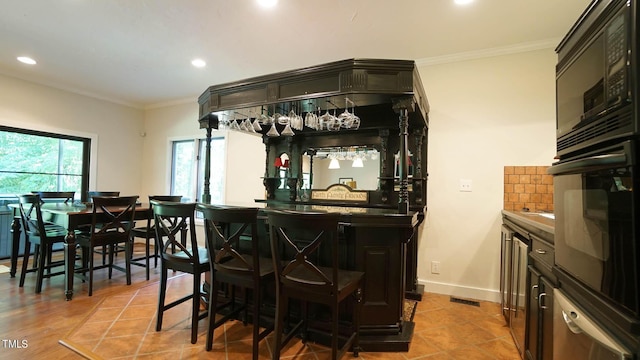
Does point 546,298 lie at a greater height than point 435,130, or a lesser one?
lesser

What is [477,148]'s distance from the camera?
10.6 ft

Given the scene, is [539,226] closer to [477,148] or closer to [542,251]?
[542,251]

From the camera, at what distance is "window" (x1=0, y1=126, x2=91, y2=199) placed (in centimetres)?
440

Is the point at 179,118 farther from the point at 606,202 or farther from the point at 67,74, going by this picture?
the point at 606,202

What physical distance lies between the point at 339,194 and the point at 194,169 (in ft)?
10.3

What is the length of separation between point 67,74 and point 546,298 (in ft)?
19.3

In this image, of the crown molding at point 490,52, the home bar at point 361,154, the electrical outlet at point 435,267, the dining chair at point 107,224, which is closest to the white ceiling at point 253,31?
the crown molding at point 490,52

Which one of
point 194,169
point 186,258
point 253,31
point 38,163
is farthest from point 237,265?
point 38,163

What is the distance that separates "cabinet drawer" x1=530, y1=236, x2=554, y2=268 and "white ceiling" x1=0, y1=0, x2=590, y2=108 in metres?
1.91

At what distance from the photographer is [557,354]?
1301 millimetres

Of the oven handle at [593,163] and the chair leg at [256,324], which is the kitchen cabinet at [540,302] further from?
the chair leg at [256,324]

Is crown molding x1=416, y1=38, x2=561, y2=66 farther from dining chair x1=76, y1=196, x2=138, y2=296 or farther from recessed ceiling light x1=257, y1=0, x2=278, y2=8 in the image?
dining chair x1=76, y1=196, x2=138, y2=296

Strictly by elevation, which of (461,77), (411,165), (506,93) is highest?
(461,77)

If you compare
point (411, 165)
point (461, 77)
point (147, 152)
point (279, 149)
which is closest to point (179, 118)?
point (147, 152)
